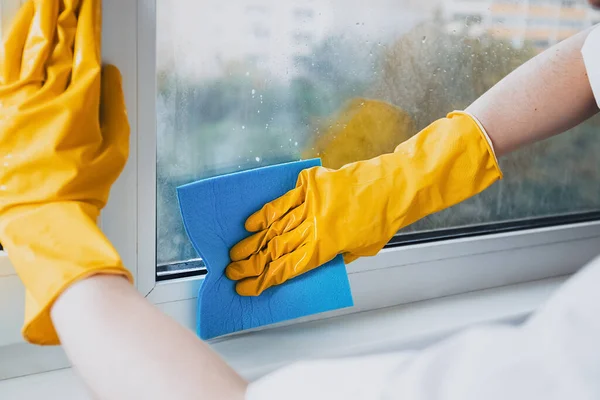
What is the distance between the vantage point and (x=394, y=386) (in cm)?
39

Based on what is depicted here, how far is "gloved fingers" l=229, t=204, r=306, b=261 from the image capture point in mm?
821

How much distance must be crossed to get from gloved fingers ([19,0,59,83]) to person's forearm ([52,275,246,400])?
0.24 metres

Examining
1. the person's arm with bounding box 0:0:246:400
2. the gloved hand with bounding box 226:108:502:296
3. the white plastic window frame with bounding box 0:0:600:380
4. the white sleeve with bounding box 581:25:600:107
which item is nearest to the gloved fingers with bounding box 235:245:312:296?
the gloved hand with bounding box 226:108:502:296

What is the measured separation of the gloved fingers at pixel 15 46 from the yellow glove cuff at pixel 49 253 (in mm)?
151

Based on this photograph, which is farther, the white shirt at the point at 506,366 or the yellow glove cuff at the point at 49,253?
the yellow glove cuff at the point at 49,253

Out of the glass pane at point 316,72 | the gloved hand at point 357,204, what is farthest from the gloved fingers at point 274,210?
the glass pane at point 316,72

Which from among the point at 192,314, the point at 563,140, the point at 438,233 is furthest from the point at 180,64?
the point at 563,140

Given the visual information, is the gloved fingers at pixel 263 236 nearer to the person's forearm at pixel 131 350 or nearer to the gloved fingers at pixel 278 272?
the gloved fingers at pixel 278 272

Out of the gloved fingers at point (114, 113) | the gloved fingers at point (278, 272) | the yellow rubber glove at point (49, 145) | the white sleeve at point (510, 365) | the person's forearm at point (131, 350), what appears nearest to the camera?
the white sleeve at point (510, 365)

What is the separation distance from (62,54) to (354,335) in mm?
613

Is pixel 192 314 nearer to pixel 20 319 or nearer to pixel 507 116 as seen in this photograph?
pixel 20 319

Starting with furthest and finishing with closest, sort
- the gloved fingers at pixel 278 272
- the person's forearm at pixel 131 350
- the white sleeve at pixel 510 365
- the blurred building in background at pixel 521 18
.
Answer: the blurred building in background at pixel 521 18, the gloved fingers at pixel 278 272, the person's forearm at pixel 131 350, the white sleeve at pixel 510 365

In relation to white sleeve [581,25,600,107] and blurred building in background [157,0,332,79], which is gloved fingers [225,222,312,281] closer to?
blurred building in background [157,0,332,79]

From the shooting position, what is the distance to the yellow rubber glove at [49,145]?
587 millimetres
